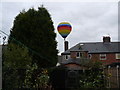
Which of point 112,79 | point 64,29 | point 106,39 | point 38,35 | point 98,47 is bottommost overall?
point 112,79

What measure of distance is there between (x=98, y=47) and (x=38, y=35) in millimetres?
14430

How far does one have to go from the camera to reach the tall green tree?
24.6 m

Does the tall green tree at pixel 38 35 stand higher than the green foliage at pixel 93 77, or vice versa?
the tall green tree at pixel 38 35

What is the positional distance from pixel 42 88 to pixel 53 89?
1.41m

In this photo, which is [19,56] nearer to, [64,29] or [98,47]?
[64,29]

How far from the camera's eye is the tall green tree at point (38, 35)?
24.6 m

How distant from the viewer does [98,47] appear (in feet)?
123

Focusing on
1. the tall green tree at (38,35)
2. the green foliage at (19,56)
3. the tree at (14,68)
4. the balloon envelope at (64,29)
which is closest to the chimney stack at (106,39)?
the tall green tree at (38,35)

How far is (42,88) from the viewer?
44.6 ft

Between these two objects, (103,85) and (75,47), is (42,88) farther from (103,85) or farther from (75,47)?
(75,47)

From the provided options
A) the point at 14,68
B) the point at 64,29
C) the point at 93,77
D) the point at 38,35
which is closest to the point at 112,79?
the point at 93,77

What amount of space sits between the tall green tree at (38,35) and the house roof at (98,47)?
11502mm

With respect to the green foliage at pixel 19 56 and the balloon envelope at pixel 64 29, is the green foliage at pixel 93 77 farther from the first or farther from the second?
the green foliage at pixel 19 56

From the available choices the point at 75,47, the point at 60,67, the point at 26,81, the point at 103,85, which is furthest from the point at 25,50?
the point at 75,47
